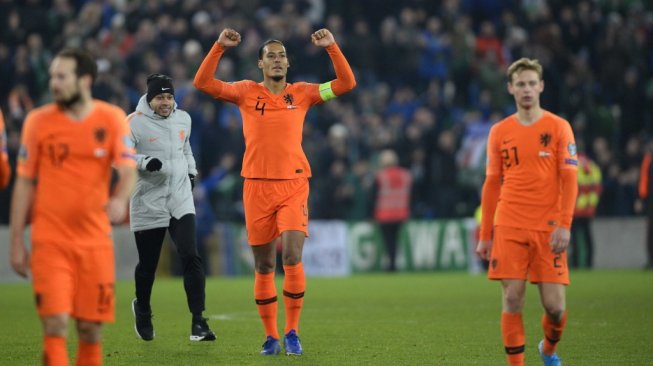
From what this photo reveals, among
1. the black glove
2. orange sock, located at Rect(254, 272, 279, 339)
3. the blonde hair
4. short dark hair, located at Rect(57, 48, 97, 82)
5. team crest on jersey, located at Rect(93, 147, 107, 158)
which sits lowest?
orange sock, located at Rect(254, 272, 279, 339)

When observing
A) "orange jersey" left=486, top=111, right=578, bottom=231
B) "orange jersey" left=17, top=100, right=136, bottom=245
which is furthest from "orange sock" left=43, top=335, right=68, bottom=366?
"orange jersey" left=486, top=111, right=578, bottom=231

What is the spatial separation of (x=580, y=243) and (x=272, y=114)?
1465 cm

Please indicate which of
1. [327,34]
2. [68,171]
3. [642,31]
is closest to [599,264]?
[642,31]

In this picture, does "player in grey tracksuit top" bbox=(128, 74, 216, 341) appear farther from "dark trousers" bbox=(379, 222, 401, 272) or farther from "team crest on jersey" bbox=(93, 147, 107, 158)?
"dark trousers" bbox=(379, 222, 401, 272)

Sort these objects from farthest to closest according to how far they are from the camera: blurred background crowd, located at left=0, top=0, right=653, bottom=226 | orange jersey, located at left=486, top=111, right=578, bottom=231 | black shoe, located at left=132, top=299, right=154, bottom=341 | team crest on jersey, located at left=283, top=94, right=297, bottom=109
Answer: blurred background crowd, located at left=0, top=0, right=653, bottom=226 < black shoe, located at left=132, top=299, right=154, bottom=341 < team crest on jersey, located at left=283, top=94, right=297, bottom=109 < orange jersey, located at left=486, top=111, right=578, bottom=231

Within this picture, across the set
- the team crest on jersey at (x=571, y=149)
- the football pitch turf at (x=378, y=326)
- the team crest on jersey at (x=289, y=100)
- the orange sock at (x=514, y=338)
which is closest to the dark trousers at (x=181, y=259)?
the football pitch turf at (x=378, y=326)

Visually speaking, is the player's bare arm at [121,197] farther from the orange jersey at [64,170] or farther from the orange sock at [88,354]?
the orange sock at [88,354]

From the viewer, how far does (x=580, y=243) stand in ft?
78.6

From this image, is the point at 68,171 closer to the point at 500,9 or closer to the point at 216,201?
the point at 216,201

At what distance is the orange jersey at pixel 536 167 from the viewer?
8.48m

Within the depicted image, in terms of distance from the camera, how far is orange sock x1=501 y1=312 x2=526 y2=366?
831cm

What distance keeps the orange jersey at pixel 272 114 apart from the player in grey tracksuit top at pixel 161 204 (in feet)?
2.64

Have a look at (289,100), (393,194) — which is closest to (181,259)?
(289,100)

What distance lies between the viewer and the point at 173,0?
25234mm
